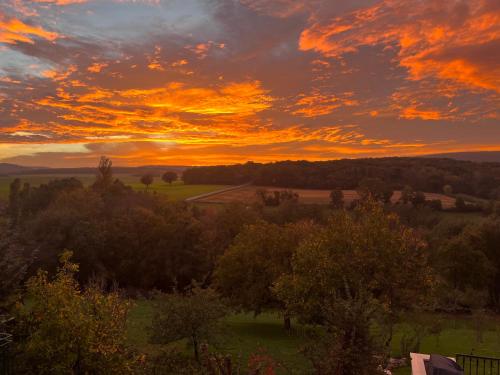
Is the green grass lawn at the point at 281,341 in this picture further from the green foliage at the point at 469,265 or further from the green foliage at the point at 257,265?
the green foliage at the point at 469,265

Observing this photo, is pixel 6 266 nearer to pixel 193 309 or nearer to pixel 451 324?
pixel 193 309

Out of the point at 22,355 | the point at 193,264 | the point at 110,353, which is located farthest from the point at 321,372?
the point at 193,264

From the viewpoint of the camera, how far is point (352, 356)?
34.3 ft

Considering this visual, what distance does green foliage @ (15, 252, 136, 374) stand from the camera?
1142 cm

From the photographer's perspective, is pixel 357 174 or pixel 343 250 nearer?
pixel 343 250

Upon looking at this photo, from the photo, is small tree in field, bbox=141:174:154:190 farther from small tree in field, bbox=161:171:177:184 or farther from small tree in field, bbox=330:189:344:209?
small tree in field, bbox=330:189:344:209

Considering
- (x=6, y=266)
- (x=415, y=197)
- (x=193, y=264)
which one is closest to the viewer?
(x=6, y=266)

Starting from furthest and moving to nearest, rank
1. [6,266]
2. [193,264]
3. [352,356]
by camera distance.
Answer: [193,264], [6,266], [352,356]

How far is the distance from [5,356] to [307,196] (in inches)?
3107

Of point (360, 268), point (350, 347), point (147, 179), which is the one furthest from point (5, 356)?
point (147, 179)

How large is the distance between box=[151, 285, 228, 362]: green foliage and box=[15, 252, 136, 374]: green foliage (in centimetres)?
558

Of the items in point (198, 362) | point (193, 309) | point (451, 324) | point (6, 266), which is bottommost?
point (451, 324)

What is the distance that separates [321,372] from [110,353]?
621cm

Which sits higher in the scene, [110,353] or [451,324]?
[110,353]
